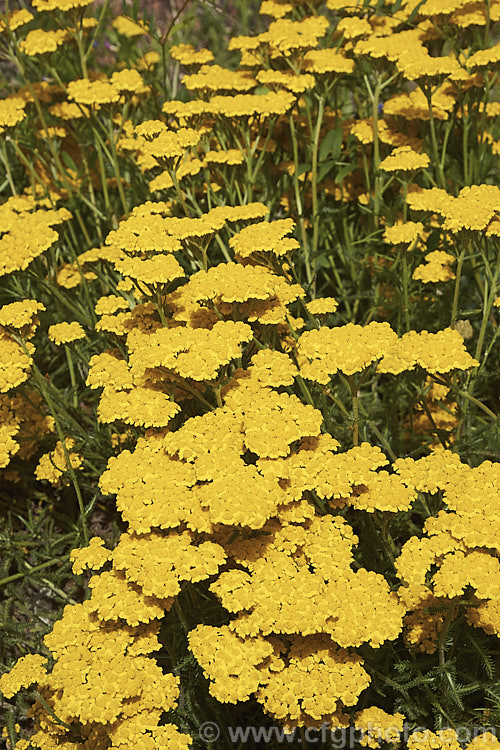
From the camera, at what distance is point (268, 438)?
2.45m

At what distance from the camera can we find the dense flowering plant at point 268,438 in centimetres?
228

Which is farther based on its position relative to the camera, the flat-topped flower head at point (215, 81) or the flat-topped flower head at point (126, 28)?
the flat-topped flower head at point (126, 28)

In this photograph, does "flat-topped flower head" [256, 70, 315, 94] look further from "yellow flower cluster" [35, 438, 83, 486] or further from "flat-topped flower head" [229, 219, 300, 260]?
"yellow flower cluster" [35, 438, 83, 486]

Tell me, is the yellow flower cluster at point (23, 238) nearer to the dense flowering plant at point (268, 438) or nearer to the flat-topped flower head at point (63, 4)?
the dense flowering plant at point (268, 438)

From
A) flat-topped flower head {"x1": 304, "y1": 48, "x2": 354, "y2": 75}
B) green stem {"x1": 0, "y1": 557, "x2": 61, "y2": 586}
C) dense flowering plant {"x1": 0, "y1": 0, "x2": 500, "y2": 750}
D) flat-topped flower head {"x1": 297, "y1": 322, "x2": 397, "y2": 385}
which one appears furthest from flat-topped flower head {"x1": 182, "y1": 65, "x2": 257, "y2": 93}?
green stem {"x1": 0, "y1": 557, "x2": 61, "y2": 586}

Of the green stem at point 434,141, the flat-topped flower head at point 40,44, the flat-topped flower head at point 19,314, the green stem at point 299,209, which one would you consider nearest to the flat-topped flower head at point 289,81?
the green stem at point 299,209

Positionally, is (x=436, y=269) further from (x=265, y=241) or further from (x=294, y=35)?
(x=294, y=35)

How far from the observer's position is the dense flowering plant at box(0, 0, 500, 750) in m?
2.28

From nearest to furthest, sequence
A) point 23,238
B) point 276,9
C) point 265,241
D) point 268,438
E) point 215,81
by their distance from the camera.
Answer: point 268,438 < point 265,241 < point 23,238 < point 215,81 < point 276,9

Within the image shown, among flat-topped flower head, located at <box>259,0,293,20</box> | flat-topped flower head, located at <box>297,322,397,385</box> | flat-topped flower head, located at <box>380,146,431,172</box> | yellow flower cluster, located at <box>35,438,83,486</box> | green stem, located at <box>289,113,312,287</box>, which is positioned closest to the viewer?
flat-topped flower head, located at <box>297,322,397,385</box>

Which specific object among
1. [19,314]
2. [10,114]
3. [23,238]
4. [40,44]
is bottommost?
[19,314]

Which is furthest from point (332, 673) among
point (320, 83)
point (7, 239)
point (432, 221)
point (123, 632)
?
point (320, 83)

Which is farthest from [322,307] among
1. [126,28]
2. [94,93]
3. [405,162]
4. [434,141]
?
[126,28]

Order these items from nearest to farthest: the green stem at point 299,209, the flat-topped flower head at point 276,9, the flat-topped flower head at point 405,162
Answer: the flat-topped flower head at point 405,162
the green stem at point 299,209
the flat-topped flower head at point 276,9
